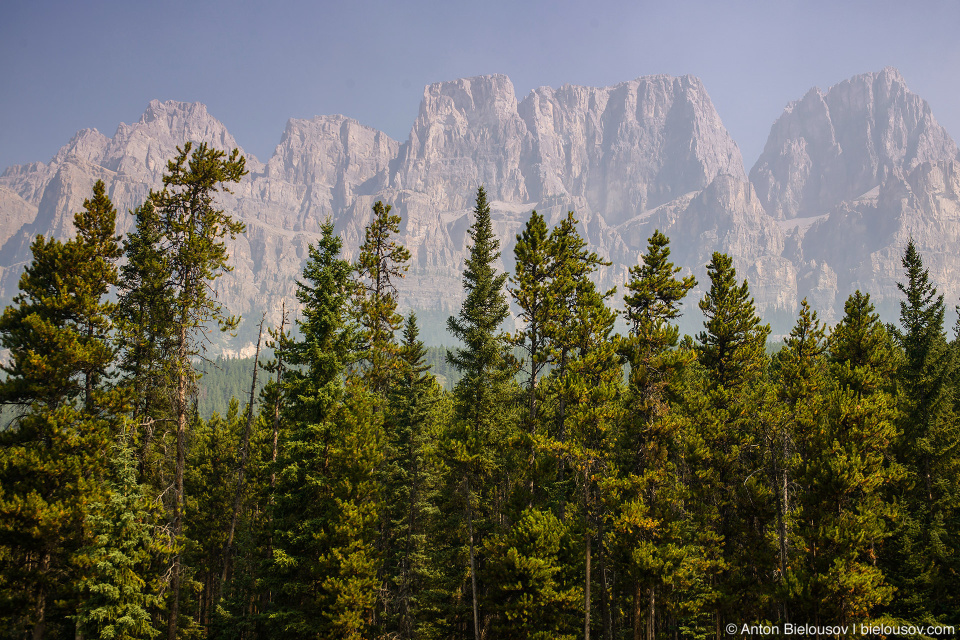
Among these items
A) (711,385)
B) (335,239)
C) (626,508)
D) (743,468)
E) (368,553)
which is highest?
(335,239)

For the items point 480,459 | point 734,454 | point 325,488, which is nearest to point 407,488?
point 325,488

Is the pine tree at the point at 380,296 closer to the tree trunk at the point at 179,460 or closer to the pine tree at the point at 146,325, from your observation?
the tree trunk at the point at 179,460

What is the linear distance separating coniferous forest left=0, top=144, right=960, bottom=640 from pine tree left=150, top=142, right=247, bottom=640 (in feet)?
0.38

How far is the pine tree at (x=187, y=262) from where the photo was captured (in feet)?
68.1

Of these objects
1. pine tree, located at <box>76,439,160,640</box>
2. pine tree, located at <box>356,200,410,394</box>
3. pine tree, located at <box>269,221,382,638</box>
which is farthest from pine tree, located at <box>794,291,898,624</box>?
pine tree, located at <box>76,439,160,640</box>

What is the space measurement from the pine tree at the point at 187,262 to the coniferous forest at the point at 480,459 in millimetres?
116

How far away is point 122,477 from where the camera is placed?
760 inches

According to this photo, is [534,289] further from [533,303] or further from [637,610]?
[637,610]

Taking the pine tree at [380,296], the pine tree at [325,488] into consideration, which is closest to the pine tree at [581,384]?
the pine tree at [325,488]

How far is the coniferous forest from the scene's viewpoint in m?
19.6

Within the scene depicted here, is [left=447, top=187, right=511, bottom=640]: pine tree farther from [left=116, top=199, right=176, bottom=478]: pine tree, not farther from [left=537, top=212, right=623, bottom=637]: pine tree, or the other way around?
[left=116, top=199, right=176, bottom=478]: pine tree

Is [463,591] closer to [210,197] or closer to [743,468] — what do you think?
[743,468]

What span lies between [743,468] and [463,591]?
16399mm

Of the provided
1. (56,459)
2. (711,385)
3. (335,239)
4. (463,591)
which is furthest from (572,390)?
(56,459)
